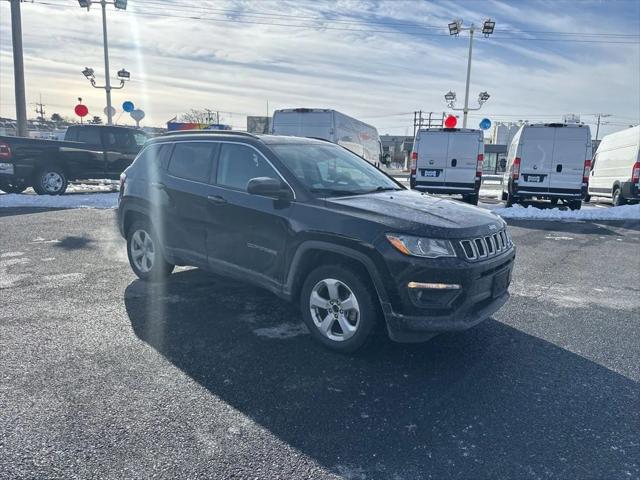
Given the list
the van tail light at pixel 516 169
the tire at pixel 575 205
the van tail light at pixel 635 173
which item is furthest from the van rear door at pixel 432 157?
the van tail light at pixel 635 173

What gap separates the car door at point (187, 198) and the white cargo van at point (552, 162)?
11240 mm

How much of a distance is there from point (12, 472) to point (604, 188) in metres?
19.1

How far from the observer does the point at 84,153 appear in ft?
44.6

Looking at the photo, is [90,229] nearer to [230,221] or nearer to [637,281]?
[230,221]

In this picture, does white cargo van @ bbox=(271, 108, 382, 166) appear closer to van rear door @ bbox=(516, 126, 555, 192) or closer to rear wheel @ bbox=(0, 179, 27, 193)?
van rear door @ bbox=(516, 126, 555, 192)

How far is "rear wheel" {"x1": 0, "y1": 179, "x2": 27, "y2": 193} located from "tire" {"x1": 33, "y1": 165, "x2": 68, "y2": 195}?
376mm

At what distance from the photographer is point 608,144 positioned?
17172 mm

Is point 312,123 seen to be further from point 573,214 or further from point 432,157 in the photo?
point 573,214

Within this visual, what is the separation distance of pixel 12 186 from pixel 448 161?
1306 cm

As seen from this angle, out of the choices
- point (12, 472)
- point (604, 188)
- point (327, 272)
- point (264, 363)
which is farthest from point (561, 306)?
point (604, 188)

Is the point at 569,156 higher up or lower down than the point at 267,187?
higher up

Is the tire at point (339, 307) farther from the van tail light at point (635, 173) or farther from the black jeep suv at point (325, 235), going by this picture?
the van tail light at point (635, 173)

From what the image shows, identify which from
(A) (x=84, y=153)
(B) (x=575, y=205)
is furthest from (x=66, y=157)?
(B) (x=575, y=205)

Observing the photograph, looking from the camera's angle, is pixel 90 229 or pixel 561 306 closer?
pixel 561 306
